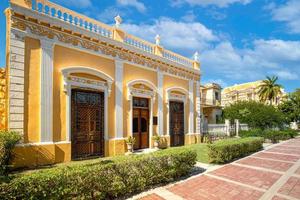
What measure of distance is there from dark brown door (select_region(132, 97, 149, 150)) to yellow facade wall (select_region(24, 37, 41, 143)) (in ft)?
16.2

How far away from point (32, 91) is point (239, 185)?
7.70 meters

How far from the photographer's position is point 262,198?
480 centimetres

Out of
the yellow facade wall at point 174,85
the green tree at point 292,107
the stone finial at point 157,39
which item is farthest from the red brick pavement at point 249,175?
the green tree at point 292,107

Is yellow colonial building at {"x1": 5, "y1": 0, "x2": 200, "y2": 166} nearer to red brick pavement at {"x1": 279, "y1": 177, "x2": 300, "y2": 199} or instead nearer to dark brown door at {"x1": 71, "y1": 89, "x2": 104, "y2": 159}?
dark brown door at {"x1": 71, "y1": 89, "x2": 104, "y2": 159}

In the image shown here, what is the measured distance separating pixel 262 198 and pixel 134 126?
7.20 meters

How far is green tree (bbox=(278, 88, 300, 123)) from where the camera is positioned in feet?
95.5

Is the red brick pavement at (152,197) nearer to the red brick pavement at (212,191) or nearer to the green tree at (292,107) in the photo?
the red brick pavement at (212,191)

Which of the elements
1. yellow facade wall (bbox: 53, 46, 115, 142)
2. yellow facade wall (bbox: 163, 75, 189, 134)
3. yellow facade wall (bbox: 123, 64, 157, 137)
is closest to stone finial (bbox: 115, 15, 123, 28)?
yellow facade wall (bbox: 123, 64, 157, 137)

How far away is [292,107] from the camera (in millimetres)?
29844

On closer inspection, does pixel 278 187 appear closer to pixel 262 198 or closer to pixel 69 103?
pixel 262 198

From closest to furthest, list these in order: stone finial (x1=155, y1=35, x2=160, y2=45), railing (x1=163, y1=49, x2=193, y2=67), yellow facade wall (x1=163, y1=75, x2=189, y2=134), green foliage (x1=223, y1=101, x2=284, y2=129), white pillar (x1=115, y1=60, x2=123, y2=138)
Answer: white pillar (x1=115, y1=60, x2=123, y2=138), stone finial (x1=155, y1=35, x2=160, y2=45), yellow facade wall (x1=163, y1=75, x2=189, y2=134), railing (x1=163, y1=49, x2=193, y2=67), green foliage (x1=223, y1=101, x2=284, y2=129)

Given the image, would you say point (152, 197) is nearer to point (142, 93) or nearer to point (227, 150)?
point (227, 150)

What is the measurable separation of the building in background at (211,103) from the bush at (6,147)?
22329 mm

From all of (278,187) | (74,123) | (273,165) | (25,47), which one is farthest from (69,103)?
(273,165)
